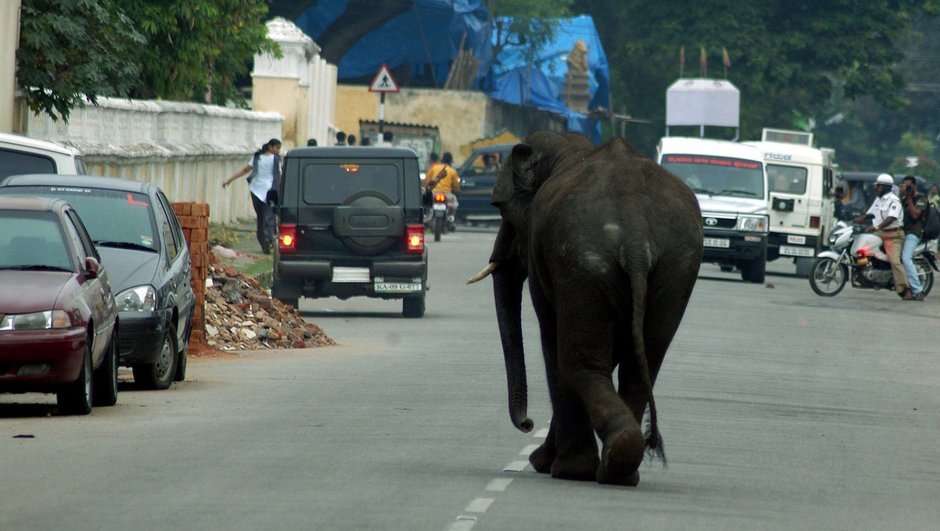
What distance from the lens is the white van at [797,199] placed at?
37469mm

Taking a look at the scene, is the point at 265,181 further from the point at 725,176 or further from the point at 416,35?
the point at 416,35

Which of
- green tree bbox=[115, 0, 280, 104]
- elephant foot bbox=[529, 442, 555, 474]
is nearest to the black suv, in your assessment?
green tree bbox=[115, 0, 280, 104]

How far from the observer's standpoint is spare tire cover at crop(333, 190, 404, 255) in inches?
891

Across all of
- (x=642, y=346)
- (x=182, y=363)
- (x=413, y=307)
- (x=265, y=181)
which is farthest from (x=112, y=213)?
(x=265, y=181)

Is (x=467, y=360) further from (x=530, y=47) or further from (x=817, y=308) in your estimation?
(x=530, y=47)

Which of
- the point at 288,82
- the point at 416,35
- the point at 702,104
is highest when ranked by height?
the point at 416,35

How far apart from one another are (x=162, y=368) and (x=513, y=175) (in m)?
5.54

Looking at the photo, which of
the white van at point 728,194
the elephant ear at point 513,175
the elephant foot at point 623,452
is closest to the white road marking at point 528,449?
the elephant ear at point 513,175

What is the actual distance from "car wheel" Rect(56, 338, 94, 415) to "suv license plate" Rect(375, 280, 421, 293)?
10.2 metres

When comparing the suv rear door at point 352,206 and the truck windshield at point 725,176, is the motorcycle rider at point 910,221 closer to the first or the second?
the truck windshield at point 725,176

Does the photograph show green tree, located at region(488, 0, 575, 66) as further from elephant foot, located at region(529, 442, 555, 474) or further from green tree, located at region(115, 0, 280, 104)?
elephant foot, located at region(529, 442, 555, 474)

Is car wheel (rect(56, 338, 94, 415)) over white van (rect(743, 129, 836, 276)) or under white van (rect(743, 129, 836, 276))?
under

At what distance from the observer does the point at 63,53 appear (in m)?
24.3

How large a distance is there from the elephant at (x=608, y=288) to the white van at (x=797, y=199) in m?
28.4
